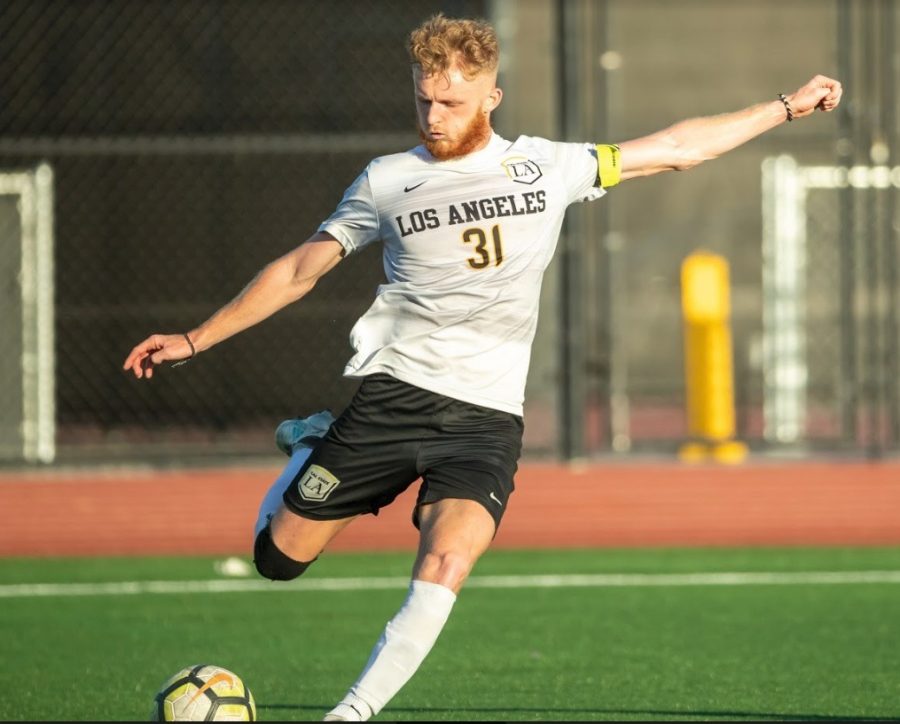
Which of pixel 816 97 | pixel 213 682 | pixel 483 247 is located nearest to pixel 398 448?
pixel 483 247

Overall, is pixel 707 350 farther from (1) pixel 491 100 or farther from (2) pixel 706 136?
(1) pixel 491 100

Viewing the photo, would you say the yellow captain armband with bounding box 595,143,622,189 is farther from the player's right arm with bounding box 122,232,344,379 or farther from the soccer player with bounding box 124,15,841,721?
the player's right arm with bounding box 122,232,344,379

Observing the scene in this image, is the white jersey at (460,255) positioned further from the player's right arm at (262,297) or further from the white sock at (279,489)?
the white sock at (279,489)

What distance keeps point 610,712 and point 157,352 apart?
2196mm

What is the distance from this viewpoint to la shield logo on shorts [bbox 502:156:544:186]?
553cm

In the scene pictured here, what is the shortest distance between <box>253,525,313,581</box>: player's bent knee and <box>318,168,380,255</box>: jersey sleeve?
1.02m

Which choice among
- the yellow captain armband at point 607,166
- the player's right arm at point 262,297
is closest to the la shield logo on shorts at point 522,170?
the yellow captain armband at point 607,166

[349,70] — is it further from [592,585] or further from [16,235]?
[592,585]

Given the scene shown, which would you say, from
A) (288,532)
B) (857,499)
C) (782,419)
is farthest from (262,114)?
(288,532)

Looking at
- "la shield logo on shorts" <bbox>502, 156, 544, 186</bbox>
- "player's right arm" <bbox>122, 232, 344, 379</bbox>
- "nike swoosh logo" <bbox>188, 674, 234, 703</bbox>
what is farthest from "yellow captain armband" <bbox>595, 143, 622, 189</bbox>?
"nike swoosh logo" <bbox>188, 674, 234, 703</bbox>

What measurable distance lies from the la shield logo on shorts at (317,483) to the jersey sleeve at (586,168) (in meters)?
1.20

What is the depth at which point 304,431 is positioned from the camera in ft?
20.0

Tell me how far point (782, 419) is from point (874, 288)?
2.19 metres

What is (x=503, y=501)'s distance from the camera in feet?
18.0
